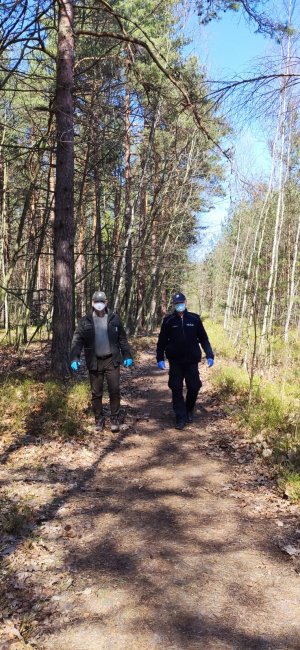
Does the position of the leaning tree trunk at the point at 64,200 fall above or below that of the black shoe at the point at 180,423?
above

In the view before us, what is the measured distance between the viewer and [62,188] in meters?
7.73

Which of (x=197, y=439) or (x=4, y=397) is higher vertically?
A: (x=4, y=397)

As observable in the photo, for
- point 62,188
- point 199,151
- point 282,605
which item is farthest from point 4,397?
point 199,151

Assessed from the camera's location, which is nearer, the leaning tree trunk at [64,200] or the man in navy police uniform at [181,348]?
the man in navy police uniform at [181,348]

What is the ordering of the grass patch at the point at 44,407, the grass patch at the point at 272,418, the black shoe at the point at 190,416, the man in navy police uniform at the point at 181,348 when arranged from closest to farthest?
the grass patch at the point at 272,418, the grass patch at the point at 44,407, the man in navy police uniform at the point at 181,348, the black shoe at the point at 190,416

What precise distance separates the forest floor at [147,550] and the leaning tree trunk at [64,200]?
7.66ft

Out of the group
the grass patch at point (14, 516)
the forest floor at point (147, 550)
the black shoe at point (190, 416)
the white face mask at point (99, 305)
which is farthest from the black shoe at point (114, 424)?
the grass patch at point (14, 516)

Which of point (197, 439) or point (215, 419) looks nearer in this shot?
point (197, 439)

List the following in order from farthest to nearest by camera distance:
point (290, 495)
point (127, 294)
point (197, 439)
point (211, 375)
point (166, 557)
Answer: point (127, 294) → point (211, 375) → point (197, 439) → point (290, 495) → point (166, 557)

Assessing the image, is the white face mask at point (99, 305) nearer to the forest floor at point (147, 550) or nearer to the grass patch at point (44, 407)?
the grass patch at point (44, 407)

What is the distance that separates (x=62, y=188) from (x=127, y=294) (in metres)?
9.79

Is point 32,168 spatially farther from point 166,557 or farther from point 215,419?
point 166,557

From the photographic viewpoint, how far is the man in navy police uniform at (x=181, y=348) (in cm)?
680

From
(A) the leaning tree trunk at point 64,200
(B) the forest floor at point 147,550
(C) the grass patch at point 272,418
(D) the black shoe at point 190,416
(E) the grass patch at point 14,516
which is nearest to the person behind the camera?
(B) the forest floor at point 147,550
